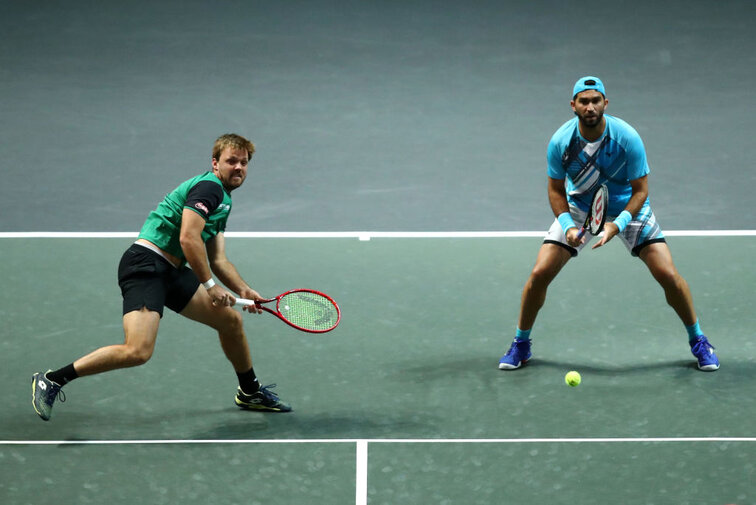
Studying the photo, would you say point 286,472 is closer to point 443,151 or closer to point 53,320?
point 53,320

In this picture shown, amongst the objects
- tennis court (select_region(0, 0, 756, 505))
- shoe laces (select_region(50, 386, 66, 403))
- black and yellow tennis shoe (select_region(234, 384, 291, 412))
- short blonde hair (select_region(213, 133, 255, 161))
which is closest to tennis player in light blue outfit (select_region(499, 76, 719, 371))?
tennis court (select_region(0, 0, 756, 505))

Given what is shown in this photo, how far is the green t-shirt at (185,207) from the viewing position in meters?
6.50

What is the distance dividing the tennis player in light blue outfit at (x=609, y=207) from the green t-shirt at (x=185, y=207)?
2051 millimetres

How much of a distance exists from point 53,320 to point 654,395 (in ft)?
13.8

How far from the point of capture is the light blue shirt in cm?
724

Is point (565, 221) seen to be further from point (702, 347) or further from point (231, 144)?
point (231, 144)

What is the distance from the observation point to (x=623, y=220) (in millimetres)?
7164

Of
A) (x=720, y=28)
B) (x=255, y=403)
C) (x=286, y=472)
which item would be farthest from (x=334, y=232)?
(x=720, y=28)

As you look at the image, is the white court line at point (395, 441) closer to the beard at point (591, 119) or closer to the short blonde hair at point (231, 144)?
the short blonde hair at point (231, 144)

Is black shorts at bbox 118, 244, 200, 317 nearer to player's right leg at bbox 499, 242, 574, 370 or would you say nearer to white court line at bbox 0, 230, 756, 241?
player's right leg at bbox 499, 242, 574, 370

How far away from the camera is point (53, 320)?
27.4ft

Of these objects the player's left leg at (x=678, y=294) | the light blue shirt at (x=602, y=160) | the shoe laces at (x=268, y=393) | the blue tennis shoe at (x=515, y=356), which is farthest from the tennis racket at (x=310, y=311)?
the player's left leg at (x=678, y=294)

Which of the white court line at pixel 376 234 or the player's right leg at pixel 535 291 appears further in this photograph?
the white court line at pixel 376 234

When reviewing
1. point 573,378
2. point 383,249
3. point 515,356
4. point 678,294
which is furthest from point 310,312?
point 383,249
